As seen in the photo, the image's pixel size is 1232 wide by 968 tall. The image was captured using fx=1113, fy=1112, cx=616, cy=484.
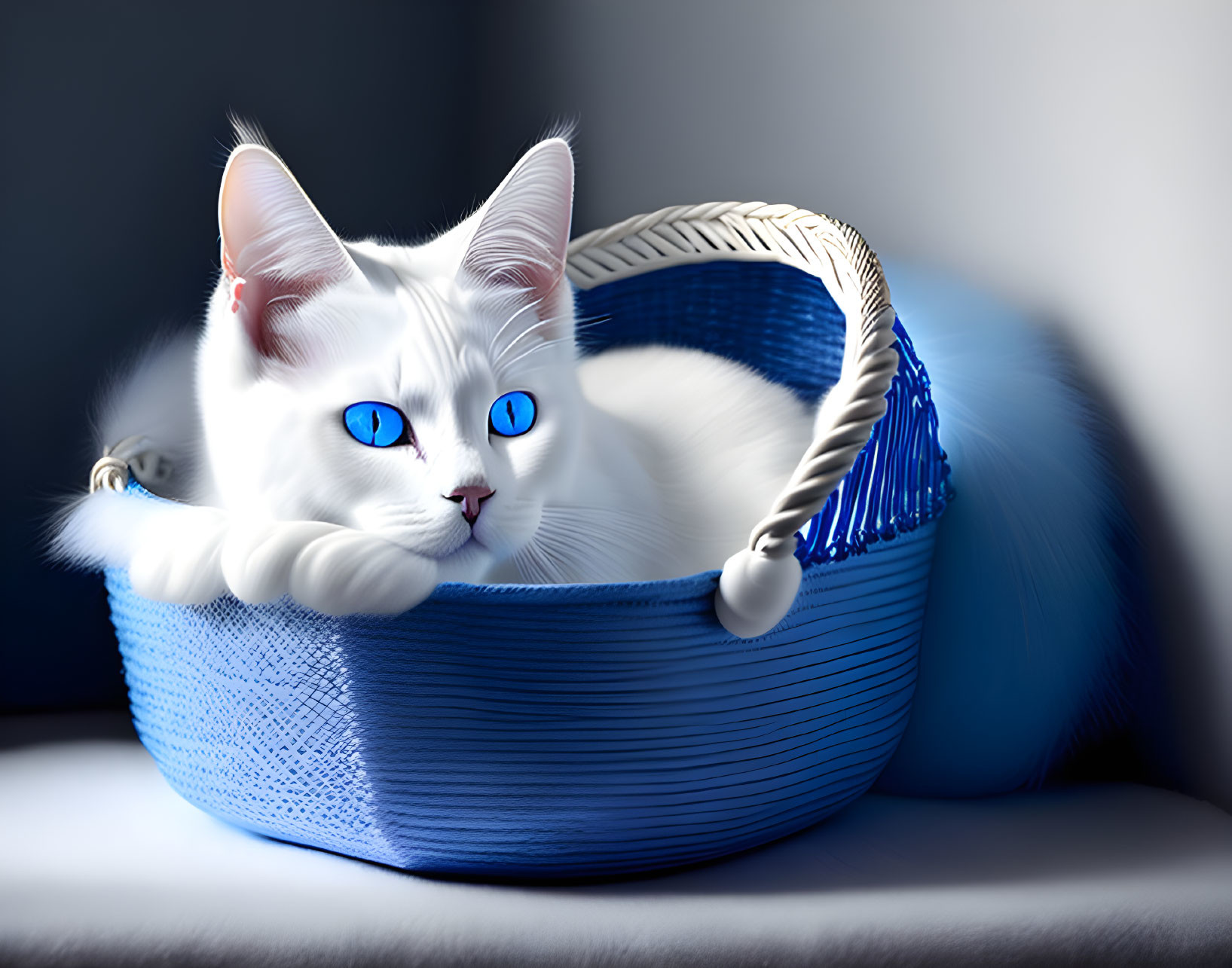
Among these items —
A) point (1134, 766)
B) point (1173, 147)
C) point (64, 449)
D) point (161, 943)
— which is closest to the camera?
point (161, 943)

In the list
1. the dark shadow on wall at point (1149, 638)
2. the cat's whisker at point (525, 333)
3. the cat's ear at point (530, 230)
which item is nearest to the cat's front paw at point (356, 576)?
the cat's whisker at point (525, 333)

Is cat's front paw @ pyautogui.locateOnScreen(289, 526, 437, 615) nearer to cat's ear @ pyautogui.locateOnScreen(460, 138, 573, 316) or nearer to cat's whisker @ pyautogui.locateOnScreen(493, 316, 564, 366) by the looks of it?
cat's whisker @ pyautogui.locateOnScreen(493, 316, 564, 366)

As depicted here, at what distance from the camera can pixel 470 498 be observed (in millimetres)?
870

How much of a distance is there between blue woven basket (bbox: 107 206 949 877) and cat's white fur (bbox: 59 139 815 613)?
0.06 meters

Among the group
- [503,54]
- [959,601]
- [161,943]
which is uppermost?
[503,54]

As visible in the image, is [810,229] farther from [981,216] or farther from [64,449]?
[64,449]

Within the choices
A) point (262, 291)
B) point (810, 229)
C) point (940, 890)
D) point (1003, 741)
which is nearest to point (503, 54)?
point (810, 229)

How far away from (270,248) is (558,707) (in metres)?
0.45

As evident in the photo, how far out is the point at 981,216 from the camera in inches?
54.5

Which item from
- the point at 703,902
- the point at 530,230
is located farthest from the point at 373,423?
the point at 703,902

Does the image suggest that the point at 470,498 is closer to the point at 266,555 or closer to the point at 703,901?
the point at 266,555

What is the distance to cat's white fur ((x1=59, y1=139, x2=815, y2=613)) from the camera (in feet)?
2.85

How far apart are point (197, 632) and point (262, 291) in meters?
0.30

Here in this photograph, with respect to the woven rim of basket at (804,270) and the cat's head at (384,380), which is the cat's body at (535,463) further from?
the woven rim of basket at (804,270)
